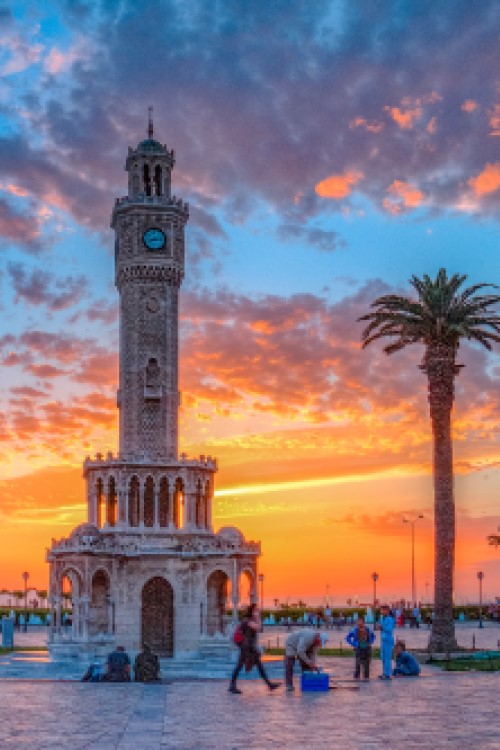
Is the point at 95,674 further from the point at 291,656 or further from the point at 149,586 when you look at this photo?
the point at 149,586

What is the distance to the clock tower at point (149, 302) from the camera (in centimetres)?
5922

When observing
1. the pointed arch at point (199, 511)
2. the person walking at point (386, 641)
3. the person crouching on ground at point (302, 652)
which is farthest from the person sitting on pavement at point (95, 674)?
the pointed arch at point (199, 511)

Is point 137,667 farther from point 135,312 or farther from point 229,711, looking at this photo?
point 135,312

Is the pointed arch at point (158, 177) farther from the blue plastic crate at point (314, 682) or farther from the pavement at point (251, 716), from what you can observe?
the blue plastic crate at point (314, 682)

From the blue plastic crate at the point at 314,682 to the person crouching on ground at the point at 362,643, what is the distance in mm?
3630

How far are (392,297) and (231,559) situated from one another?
1790 centimetres

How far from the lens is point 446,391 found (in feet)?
146

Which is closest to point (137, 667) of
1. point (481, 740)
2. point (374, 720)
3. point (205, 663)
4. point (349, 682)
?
Answer: point (349, 682)

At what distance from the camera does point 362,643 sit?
3053cm

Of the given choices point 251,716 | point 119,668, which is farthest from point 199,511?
point 251,716

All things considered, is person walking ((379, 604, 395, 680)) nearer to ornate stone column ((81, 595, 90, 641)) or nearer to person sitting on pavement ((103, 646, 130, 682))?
person sitting on pavement ((103, 646, 130, 682))

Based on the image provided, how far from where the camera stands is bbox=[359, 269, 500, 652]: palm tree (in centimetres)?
4278

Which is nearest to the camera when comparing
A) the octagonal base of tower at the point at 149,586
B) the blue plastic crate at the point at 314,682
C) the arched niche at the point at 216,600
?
the blue plastic crate at the point at 314,682

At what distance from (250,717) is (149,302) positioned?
136 ft
